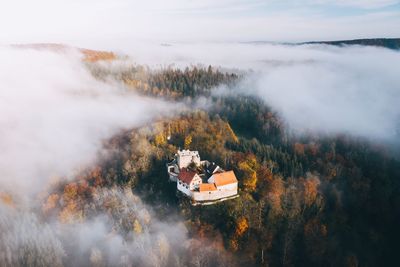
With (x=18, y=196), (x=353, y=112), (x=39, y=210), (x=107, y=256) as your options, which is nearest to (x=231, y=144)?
(x=107, y=256)

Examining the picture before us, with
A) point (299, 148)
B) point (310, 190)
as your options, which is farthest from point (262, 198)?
point (299, 148)

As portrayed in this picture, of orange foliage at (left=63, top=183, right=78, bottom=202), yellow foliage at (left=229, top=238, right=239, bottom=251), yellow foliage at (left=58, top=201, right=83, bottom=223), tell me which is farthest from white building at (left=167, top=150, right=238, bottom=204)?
orange foliage at (left=63, top=183, right=78, bottom=202)

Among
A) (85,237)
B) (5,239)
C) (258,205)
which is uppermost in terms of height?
(258,205)

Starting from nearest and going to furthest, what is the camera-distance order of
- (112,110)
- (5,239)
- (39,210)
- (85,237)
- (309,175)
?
1. (85,237)
2. (5,239)
3. (39,210)
4. (309,175)
5. (112,110)

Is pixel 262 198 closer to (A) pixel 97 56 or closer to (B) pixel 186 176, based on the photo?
(B) pixel 186 176

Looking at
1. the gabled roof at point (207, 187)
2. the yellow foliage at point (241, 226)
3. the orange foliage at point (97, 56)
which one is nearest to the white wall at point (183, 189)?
the gabled roof at point (207, 187)

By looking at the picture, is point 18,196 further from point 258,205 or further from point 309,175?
point 309,175
